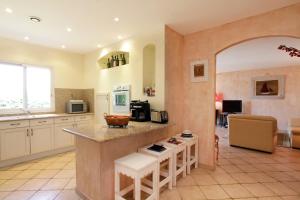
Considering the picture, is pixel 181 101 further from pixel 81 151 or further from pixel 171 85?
pixel 81 151

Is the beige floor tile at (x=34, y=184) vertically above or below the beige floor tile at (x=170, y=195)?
above

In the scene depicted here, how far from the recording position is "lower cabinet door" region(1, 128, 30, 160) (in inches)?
128

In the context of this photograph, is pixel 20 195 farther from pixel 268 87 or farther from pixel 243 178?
pixel 268 87

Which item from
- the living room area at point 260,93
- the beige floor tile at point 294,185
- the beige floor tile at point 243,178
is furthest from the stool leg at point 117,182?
the living room area at point 260,93

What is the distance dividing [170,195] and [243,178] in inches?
54.5

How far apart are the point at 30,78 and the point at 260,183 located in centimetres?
522

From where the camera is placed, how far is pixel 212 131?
316 centimetres

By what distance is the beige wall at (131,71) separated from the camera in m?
3.06

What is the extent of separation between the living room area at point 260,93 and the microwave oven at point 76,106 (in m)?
3.83

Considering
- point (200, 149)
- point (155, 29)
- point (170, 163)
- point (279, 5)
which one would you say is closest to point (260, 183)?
point (200, 149)

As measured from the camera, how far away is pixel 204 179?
9.26 ft

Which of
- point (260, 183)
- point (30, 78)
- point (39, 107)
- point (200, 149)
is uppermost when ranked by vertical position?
point (30, 78)

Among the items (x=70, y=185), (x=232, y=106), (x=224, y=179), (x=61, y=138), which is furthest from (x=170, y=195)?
(x=232, y=106)

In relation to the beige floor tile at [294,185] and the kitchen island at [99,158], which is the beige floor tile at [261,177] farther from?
the kitchen island at [99,158]
